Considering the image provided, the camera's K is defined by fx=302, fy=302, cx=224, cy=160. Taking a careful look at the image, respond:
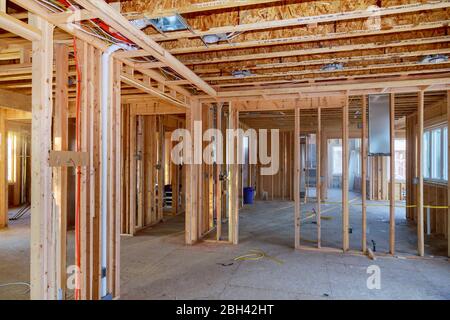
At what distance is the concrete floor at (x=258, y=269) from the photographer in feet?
11.2

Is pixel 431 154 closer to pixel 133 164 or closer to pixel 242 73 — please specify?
pixel 242 73

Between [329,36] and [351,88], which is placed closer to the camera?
[329,36]

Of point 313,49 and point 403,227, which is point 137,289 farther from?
point 403,227

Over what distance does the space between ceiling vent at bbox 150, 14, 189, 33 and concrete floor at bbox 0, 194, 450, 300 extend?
274 centimetres

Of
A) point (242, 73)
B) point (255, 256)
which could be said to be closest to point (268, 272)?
point (255, 256)

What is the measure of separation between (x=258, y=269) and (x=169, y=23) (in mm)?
3235

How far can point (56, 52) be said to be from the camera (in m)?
3.02

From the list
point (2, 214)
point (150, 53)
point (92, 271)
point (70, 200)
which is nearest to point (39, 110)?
point (150, 53)

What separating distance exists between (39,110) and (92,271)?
5.32 ft

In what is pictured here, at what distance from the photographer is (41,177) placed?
2295 millimetres

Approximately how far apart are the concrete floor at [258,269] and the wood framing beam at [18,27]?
8.73 ft

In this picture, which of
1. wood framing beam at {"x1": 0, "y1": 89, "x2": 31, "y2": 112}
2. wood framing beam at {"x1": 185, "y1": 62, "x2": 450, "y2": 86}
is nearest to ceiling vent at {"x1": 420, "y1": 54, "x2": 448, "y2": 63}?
wood framing beam at {"x1": 185, "y1": 62, "x2": 450, "y2": 86}

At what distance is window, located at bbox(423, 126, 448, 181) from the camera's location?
579 cm

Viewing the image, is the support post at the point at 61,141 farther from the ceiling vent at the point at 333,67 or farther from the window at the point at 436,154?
the window at the point at 436,154
